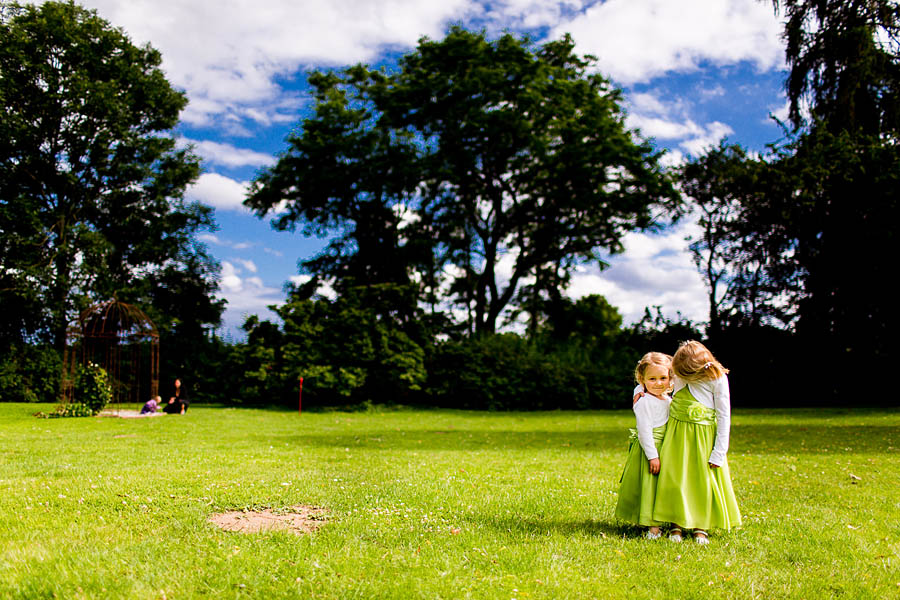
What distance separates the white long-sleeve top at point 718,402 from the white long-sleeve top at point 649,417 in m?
0.26

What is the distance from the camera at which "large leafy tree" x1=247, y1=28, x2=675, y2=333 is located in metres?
29.7

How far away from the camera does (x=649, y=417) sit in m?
5.55

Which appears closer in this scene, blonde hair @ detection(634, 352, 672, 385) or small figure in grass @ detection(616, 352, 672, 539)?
small figure in grass @ detection(616, 352, 672, 539)

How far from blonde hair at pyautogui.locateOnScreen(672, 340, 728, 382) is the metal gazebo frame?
801 inches

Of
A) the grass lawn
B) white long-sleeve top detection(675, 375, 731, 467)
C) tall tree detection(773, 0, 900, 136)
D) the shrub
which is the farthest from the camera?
tall tree detection(773, 0, 900, 136)

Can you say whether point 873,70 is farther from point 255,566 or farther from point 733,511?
point 255,566

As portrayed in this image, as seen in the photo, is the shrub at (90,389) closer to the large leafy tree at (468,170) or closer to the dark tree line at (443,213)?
the dark tree line at (443,213)

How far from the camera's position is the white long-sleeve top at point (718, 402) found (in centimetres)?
534

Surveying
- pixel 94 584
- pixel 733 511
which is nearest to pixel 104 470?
pixel 94 584

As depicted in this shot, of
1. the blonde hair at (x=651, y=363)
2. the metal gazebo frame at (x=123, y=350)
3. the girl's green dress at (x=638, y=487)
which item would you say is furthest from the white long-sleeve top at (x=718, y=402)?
the metal gazebo frame at (x=123, y=350)

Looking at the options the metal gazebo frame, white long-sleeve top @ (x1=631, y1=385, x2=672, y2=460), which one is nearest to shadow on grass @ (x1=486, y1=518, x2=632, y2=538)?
white long-sleeve top @ (x1=631, y1=385, x2=672, y2=460)

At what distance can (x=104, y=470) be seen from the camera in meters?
8.41

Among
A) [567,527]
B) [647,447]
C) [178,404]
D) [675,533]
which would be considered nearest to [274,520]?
[567,527]

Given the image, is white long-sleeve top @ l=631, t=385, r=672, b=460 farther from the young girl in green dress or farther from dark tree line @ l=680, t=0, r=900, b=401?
dark tree line @ l=680, t=0, r=900, b=401
